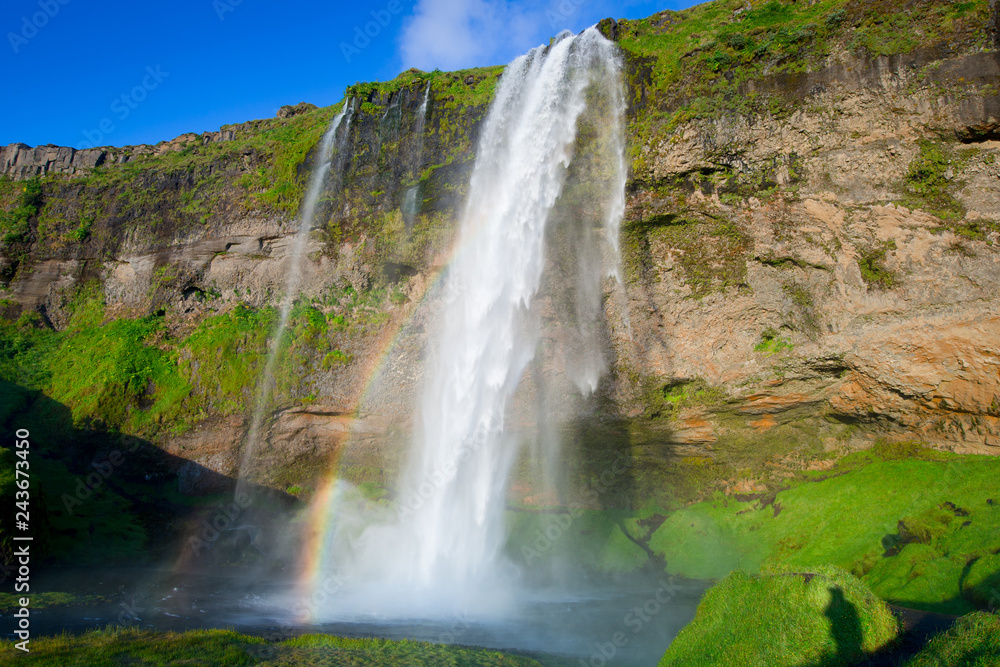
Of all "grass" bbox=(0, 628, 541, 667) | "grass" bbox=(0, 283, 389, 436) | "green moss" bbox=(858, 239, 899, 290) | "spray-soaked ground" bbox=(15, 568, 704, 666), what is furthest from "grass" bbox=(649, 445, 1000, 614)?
"grass" bbox=(0, 283, 389, 436)

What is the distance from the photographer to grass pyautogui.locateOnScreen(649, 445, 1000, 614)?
11.2 m

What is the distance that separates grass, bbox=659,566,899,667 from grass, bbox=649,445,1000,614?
1213mm

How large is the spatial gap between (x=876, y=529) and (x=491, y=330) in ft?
40.9

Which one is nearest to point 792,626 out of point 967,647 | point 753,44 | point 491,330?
point 967,647

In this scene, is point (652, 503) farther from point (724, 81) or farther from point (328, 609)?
point (724, 81)

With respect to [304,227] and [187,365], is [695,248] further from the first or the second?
[187,365]

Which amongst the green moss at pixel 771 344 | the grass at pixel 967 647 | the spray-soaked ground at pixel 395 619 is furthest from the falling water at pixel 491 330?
the grass at pixel 967 647

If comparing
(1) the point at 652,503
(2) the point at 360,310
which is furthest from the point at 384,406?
(1) the point at 652,503

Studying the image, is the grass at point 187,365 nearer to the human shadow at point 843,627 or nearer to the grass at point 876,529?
the grass at point 876,529

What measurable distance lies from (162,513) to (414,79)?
20.3 meters

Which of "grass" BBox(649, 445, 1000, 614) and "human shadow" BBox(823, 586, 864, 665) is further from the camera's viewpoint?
"grass" BBox(649, 445, 1000, 614)

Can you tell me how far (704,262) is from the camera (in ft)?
58.2

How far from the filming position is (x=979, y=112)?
1490 centimetres

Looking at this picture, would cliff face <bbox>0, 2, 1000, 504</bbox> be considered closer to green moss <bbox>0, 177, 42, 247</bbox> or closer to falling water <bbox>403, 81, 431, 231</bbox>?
falling water <bbox>403, 81, 431, 231</bbox>
